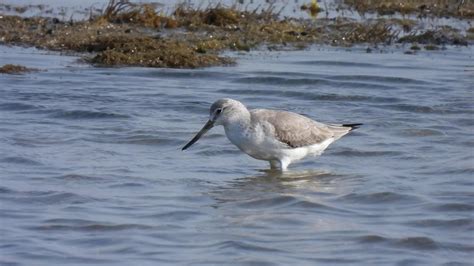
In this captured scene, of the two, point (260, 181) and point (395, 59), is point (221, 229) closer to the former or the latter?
point (260, 181)

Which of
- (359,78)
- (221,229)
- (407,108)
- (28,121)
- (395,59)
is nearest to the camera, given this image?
(221,229)

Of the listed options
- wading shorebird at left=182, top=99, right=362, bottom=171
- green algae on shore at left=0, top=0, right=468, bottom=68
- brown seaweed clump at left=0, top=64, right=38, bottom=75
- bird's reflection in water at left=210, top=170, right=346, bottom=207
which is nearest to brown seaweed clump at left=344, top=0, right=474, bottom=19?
green algae on shore at left=0, top=0, right=468, bottom=68

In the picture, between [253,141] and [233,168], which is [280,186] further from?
[233,168]

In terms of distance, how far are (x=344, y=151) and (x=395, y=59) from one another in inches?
211

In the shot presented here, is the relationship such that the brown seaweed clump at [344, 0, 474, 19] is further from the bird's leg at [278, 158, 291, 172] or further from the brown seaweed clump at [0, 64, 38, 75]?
Result: the bird's leg at [278, 158, 291, 172]

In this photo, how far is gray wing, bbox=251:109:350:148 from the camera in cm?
1107

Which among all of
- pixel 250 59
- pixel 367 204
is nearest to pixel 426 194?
pixel 367 204

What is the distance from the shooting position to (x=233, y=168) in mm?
11539

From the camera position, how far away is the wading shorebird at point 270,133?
10.9m

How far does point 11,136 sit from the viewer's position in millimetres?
12383

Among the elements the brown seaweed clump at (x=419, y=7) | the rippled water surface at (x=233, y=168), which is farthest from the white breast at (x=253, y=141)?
the brown seaweed clump at (x=419, y=7)

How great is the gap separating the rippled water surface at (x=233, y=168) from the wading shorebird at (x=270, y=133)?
0.23m

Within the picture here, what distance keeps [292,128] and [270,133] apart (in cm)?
31

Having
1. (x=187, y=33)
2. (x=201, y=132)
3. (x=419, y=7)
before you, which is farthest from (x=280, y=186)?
(x=419, y=7)
